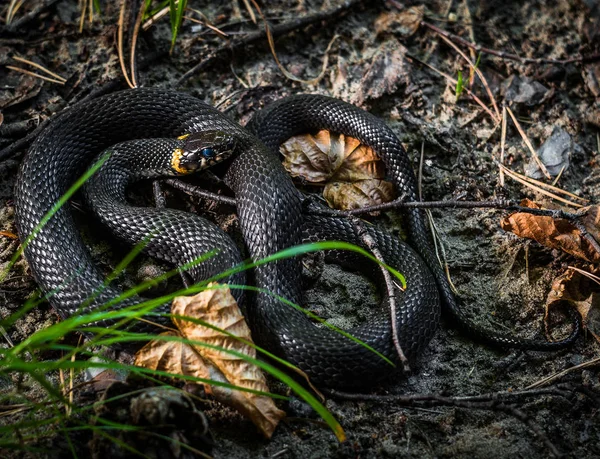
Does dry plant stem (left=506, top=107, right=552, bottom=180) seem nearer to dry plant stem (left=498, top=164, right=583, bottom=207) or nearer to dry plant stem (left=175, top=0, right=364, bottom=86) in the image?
dry plant stem (left=498, top=164, right=583, bottom=207)

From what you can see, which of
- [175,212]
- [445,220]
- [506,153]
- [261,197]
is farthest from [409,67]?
[175,212]

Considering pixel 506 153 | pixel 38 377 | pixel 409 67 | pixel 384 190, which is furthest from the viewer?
pixel 409 67

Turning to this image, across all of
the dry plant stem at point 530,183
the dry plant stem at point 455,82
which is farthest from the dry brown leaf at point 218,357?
the dry plant stem at point 455,82

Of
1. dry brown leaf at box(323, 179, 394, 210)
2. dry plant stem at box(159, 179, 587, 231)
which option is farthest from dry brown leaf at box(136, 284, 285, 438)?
dry brown leaf at box(323, 179, 394, 210)

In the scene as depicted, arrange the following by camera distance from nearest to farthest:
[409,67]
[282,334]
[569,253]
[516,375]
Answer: [282,334]
[516,375]
[569,253]
[409,67]

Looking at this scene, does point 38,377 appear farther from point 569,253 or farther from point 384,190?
point 569,253

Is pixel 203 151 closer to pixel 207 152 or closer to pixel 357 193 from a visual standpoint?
pixel 207 152
